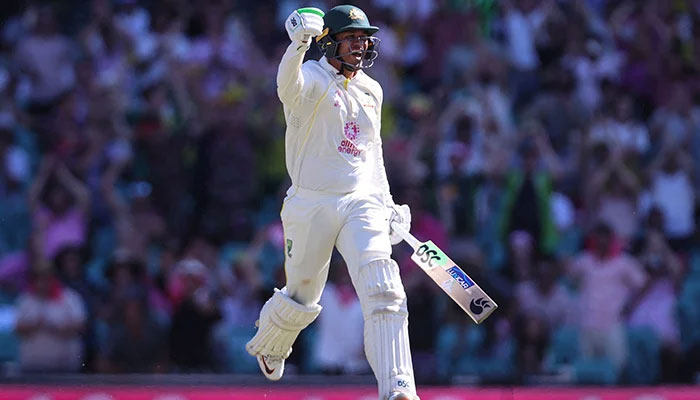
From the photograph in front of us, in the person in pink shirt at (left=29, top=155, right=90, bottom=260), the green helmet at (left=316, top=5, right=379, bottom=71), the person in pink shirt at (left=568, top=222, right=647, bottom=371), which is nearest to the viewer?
the green helmet at (left=316, top=5, right=379, bottom=71)

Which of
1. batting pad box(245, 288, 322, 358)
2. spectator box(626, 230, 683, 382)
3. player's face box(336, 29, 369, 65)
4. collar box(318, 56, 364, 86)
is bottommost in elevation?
spectator box(626, 230, 683, 382)

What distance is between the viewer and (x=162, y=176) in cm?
1142

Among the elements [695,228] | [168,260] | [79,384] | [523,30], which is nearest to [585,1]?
[523,30]

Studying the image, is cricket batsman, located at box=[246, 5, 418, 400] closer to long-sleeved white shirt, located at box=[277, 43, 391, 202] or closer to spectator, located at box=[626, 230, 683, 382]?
long-sleeved white shirt, located at box=[277, 43, 391, 202]

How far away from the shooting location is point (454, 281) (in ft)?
23.1

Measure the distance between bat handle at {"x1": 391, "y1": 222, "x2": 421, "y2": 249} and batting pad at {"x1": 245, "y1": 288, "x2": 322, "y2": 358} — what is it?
0.57m

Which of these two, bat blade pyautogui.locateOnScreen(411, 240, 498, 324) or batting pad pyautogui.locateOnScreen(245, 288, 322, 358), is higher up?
bat blade pyautogui.locateOnScreen(411, 240, 498, 324)

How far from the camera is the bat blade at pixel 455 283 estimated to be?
274 inches

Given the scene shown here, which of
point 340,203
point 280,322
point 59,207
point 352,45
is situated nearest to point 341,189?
point 340,203

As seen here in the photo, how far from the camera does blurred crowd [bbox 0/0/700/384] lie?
1044 centimetres

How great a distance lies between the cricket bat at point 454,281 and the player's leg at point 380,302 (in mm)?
208

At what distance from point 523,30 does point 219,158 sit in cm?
289

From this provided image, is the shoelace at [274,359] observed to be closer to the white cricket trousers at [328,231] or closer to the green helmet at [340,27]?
the white cricket trousers at [328,231]

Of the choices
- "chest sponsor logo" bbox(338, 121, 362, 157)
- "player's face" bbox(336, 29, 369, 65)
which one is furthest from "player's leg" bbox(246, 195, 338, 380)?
"player's face" bbox(336, 29, 369, 65)
